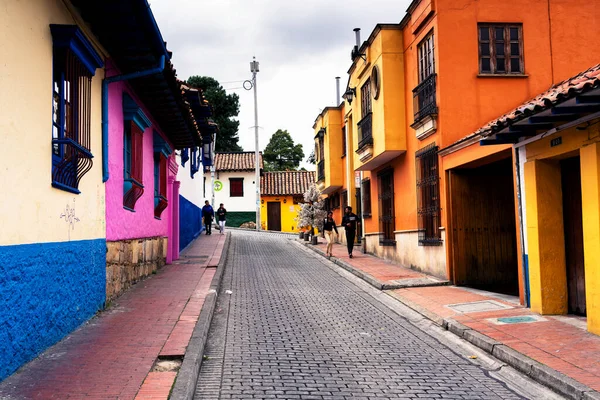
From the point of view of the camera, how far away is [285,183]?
4569 centimetres

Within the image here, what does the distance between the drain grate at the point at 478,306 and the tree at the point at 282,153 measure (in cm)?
4858

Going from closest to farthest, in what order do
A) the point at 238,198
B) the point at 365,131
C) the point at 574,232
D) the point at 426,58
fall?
the point at 574,232, the point at 426,58, the point at 365,131, the point at 238,198

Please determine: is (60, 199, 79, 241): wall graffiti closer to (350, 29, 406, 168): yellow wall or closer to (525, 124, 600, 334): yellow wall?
(525, 124, 600, 334): yellow wall

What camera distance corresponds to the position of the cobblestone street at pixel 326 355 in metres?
5.84

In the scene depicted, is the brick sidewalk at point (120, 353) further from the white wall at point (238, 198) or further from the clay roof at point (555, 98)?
the white wall at point (238, 198)

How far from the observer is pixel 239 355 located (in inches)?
282

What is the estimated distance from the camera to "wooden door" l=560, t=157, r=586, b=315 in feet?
29.8

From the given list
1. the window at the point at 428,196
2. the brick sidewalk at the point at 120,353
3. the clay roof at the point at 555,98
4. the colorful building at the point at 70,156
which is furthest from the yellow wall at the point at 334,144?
the clay roof at the point at 555,98

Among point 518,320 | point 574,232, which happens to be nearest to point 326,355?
point 518,320

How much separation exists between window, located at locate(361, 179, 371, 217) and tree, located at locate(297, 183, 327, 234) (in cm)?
509

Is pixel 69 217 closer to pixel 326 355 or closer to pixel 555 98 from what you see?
pixel 326 355

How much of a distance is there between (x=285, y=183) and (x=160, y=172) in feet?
99.2

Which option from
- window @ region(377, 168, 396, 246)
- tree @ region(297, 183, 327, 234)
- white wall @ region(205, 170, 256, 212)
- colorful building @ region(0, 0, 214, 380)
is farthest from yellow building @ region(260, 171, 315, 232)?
colorful building @ region(0, 0, 214, 380)

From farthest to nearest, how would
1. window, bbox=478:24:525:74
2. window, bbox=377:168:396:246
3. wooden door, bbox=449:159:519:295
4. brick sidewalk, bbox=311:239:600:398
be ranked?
1. window, bbox=377:168:396:246
2. window, bbox=478:24:525:74
3. wooden door, bbox=449:159:519:295
4. brick sidewalk, bbox=311:239:600:398
